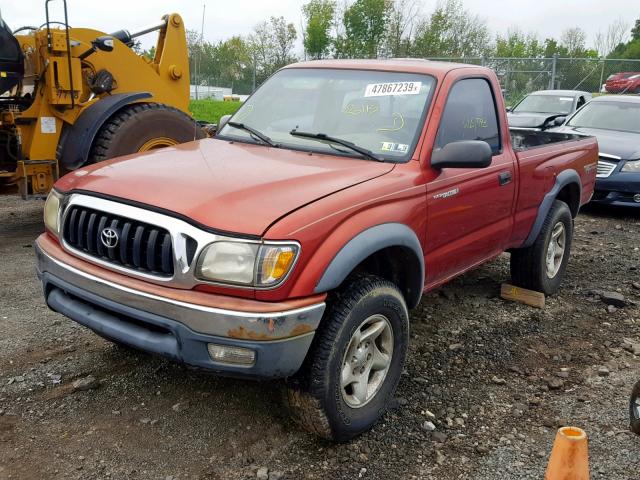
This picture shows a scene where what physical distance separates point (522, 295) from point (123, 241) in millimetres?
3599

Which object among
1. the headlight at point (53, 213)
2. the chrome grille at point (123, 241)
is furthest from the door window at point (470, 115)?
the headlight at point (53, 213)

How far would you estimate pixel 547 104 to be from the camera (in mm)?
13547

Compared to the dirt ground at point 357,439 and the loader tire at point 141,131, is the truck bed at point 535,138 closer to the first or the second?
the dirt ground at point 357,439

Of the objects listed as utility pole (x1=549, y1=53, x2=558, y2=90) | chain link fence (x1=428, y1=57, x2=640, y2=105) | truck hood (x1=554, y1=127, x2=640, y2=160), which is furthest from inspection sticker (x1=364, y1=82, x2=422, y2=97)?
chain link fence (x1=428, y1=57, x2=640, y2=105)

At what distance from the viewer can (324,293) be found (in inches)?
112

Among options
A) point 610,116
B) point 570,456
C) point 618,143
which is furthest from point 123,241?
point 610,116

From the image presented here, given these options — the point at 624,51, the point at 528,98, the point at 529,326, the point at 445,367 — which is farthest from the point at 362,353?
the point at 624,51

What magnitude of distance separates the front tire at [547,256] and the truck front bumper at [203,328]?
295 centimetres

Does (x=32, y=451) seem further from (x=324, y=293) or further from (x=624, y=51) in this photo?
(x=624, y=51)

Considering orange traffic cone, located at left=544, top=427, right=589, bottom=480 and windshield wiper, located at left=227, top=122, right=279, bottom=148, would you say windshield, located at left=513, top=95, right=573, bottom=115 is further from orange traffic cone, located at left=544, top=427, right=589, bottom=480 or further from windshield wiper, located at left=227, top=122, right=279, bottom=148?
orange traffic cone, located at left=544, top=427, right=589, bottom=480

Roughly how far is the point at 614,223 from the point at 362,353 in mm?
6553

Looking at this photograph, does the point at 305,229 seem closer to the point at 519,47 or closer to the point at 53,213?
the point at 53,213

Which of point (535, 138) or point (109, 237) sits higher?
point (535, 138)

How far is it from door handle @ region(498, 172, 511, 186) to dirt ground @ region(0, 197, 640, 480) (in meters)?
1.14
